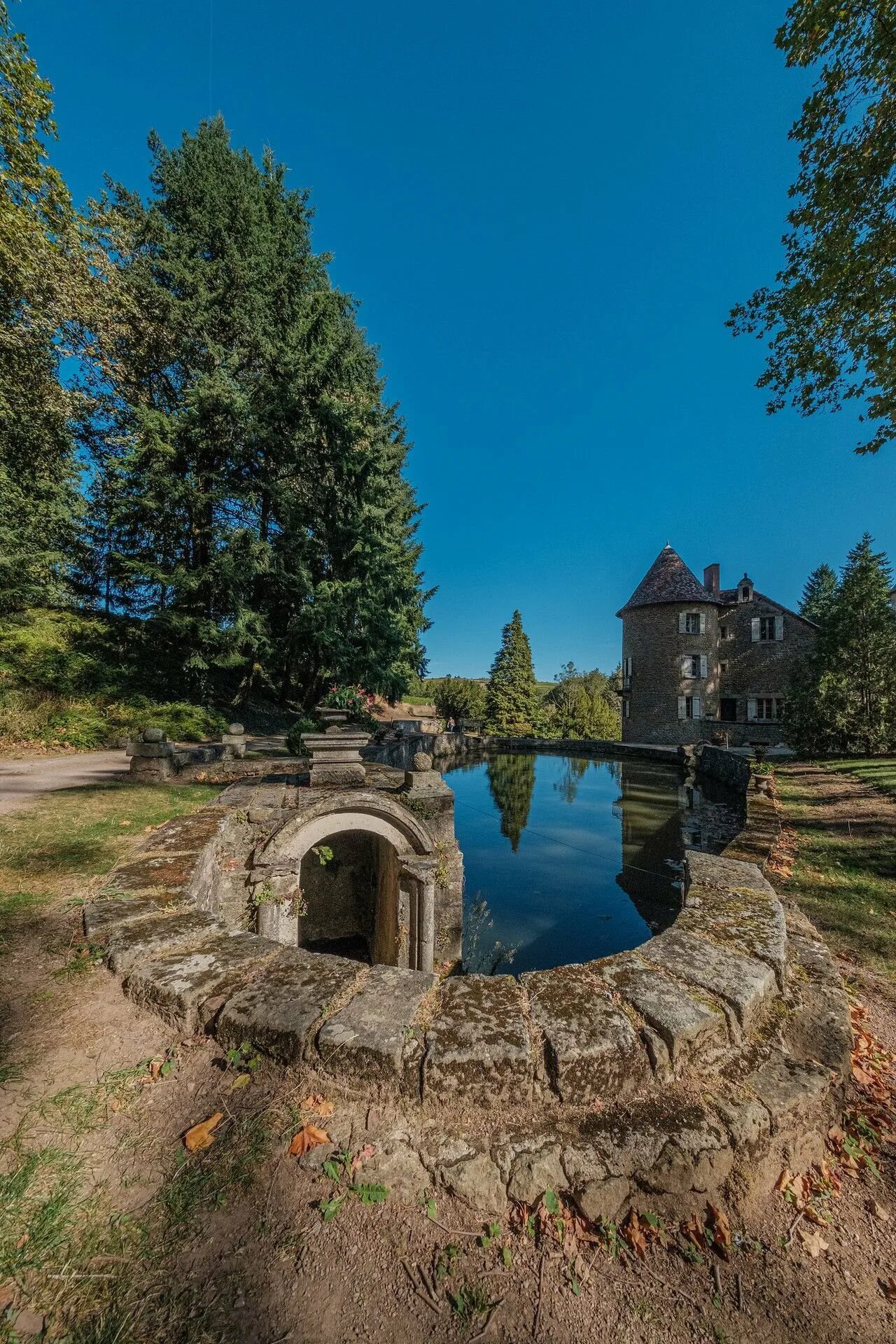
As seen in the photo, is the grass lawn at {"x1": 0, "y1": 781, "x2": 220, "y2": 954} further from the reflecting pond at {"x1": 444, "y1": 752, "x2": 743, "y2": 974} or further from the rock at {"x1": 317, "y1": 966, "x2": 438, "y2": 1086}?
the reflecting pond at {"x1": 444, "y1": 752, "x2": 743, "y2": 974}

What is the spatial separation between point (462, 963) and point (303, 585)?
10.7 metres

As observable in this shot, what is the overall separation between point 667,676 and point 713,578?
21.8 ft

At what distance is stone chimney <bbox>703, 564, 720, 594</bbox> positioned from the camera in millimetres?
24719

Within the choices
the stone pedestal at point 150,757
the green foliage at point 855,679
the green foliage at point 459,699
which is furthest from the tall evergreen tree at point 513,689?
the stone pedestal at point 150,757

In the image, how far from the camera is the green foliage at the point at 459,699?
34.2m

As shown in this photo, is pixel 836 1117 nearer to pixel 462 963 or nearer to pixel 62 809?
pixel 462 963

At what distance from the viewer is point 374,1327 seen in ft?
3.64

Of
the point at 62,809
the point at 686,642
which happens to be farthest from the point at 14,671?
the point at 686,642

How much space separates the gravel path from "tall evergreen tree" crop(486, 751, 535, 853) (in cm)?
750

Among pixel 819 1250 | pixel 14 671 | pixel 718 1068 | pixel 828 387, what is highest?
pixel 828 387

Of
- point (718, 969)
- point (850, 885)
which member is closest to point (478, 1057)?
point (718, 969)

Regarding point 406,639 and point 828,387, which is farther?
point 406,639

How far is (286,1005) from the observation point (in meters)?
1.83

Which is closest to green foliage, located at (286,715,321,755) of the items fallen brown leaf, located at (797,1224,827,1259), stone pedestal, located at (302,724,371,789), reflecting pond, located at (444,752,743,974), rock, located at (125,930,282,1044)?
stone pedestal, located at (302,724,371,789)
